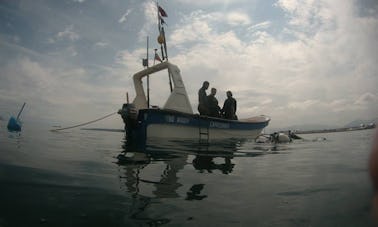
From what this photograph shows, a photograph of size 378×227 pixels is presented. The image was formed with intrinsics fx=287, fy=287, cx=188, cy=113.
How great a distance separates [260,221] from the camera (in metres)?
2.83

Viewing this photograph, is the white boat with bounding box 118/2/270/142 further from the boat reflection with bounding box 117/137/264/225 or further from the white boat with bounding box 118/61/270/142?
the boat reflection with bounding box 117/137/264/225

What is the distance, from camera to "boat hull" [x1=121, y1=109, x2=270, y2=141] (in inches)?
477

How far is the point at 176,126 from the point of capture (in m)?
12.7

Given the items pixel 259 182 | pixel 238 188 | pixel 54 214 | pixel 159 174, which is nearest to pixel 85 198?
pixel 54 214

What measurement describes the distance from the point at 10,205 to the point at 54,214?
1.71ft

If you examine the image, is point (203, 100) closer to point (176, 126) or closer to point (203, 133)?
point (203, 133)

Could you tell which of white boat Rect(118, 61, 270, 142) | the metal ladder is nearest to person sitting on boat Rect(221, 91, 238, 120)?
white boat Rect(118, 61, 270, 142)

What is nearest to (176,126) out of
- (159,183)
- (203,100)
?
(203,100)

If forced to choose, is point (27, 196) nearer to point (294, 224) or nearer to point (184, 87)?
point (294, 224)

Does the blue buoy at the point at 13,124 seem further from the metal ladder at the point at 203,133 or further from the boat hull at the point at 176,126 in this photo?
the metal ladder at the point at 203,133

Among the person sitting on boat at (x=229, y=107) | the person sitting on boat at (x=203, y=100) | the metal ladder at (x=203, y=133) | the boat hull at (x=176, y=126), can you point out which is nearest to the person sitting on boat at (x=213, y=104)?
the person sitting on boat at (x=203, y=100)

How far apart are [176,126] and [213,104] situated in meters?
3.00

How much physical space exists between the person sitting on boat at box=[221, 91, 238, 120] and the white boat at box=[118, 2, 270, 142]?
577 mm

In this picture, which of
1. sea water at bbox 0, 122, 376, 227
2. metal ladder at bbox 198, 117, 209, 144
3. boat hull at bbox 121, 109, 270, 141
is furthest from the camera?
metal ladder at bbox 198, 117, 209, 144
